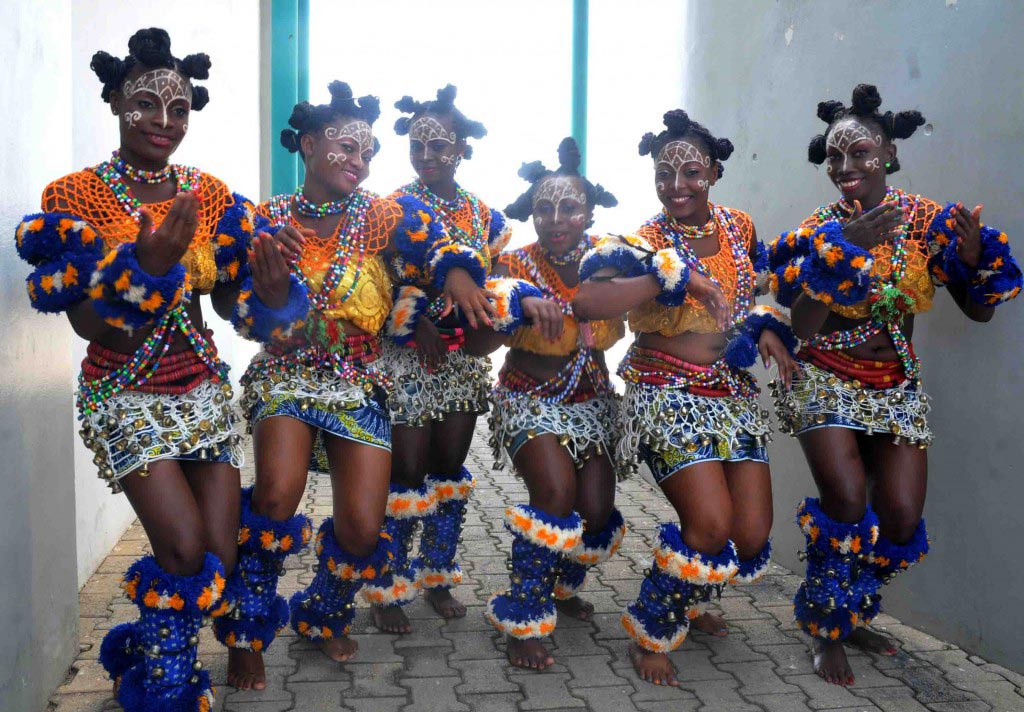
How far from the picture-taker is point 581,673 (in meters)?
3.75

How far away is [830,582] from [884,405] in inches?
29.2

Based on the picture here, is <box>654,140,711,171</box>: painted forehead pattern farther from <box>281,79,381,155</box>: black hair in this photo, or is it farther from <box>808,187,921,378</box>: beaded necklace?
<box>281,79,381,155</box>: black hair

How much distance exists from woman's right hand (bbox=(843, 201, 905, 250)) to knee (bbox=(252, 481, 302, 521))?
2319 mm

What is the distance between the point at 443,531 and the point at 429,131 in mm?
1808

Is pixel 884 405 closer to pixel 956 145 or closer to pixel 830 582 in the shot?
pixel 830 582

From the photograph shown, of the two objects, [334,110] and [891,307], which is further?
[891,307]

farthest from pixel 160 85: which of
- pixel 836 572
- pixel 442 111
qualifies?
pixel 836 572

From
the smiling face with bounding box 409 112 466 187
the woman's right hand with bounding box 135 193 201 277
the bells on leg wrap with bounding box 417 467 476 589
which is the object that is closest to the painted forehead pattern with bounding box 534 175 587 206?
the smiling face with bounding box 409 112 466 187

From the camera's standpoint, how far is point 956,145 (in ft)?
13.1

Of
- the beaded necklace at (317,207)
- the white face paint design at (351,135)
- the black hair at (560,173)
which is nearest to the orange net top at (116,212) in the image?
the beaded necklace at (317,207)

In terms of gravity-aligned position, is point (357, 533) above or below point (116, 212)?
below

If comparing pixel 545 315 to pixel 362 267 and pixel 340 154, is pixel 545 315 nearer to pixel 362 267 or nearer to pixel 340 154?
pixel 362 267

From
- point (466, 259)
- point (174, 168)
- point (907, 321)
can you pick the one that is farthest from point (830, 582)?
point (174, 168)

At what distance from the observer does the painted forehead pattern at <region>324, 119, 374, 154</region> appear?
3574 mm
